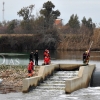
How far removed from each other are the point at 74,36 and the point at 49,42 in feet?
19.6

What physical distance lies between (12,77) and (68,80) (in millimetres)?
6207

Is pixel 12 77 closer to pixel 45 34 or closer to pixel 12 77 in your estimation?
pixel 12 77

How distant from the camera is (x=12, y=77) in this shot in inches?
1051

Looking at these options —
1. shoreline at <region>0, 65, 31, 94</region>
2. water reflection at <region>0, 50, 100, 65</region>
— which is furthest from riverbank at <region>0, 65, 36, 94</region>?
water reflection at <region>0, 50, 100, 65</region>

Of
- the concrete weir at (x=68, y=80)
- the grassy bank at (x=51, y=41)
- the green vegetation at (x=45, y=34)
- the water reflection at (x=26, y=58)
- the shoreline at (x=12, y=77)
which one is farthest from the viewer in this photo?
the green vegetation at (x=45, y=34)

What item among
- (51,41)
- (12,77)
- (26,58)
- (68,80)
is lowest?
(12,77)

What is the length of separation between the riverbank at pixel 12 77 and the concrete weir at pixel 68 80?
3.45 feet

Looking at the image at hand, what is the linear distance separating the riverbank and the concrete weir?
3.45ft

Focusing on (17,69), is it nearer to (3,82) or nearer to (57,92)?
(3,82)

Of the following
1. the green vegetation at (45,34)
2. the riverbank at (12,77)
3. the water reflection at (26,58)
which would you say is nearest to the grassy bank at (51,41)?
the green vegetation at (45,34)

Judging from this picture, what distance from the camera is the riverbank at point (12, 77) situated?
23.9m

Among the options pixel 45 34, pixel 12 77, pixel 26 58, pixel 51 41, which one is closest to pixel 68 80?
pixel 12 77

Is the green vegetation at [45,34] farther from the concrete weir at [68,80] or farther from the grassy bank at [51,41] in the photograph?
the concrete weir at [68,80]

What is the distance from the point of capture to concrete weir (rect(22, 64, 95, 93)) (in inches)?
876
